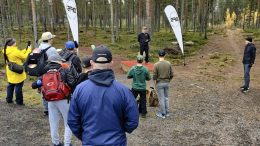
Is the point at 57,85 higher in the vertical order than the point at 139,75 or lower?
higher

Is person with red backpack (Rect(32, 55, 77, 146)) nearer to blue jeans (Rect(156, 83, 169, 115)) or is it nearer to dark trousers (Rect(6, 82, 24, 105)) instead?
blue jeans (Rect(156, 83, 169, 115))

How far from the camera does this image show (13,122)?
8.52 metres

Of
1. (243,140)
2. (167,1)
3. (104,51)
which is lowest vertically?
(243,140)

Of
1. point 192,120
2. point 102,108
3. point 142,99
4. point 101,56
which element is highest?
point 101,56

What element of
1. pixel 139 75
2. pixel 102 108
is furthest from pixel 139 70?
A: pixel 102 108

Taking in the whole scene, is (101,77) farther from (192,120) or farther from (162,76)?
(192,120)

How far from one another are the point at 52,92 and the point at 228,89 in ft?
28.4

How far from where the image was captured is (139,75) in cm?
851

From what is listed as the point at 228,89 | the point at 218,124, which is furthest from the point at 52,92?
the point at 228,89

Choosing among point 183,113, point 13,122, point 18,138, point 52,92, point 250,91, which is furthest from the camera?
point 250,91

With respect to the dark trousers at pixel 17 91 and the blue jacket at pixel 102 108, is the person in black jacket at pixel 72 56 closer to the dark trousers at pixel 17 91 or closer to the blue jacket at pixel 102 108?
the blue jacket at pixel 102 108

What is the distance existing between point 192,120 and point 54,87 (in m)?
4.51

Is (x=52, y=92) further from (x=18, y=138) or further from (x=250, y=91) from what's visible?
(x=250, y=91)

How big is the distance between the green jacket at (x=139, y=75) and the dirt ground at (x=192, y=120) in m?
0.95
